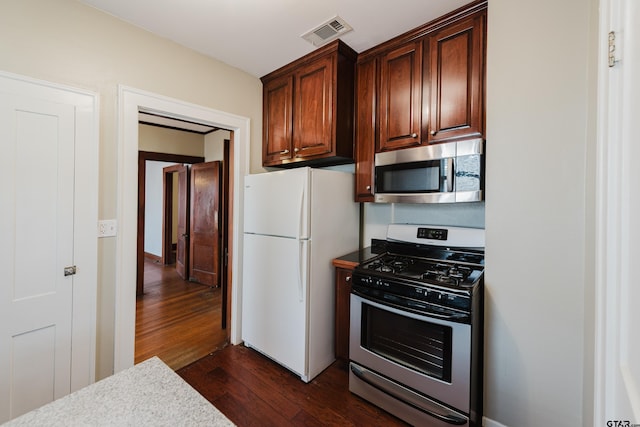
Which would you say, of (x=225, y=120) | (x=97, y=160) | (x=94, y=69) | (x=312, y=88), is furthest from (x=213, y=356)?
(x=312, y=88)

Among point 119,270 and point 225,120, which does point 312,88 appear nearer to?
point 225,120

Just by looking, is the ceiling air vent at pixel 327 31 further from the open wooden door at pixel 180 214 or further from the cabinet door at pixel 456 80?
the open wooden door at pixel 180 214

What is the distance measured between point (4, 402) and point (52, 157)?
4.52ft

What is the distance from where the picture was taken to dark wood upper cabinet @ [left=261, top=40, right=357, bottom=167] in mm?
2223

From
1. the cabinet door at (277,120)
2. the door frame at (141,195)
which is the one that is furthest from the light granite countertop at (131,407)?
the door frame at (141,195)

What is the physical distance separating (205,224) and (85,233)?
2.72 meters

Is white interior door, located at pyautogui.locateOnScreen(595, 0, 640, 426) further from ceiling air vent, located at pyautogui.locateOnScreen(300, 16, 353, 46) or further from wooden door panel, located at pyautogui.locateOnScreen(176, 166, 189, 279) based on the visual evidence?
wooden door panel, located at pyautogui.locateOnScreen(176, 166, 189, 279)

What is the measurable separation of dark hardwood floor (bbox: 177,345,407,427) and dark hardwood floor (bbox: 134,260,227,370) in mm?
250

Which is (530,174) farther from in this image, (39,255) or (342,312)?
(39,255)

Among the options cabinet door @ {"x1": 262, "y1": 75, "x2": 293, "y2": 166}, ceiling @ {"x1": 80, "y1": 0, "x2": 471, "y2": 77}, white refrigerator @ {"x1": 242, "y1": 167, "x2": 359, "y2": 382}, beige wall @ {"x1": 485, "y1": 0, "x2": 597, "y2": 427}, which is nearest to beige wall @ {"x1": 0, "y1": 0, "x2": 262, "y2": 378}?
ceiling @ {"x1": 80, "y1": 0, "x2": 471, "y2": 77}

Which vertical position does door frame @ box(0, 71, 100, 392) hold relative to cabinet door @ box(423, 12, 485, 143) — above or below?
below

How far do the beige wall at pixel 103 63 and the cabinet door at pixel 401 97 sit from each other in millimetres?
1531

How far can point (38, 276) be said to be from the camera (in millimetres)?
1573

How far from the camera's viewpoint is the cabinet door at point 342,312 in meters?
2.22
